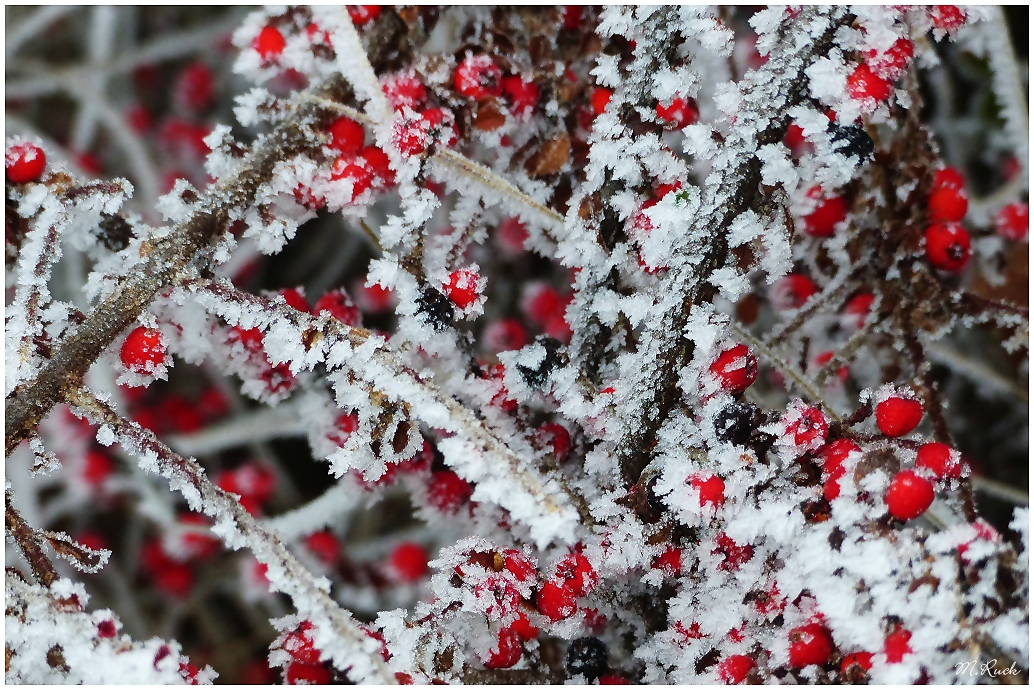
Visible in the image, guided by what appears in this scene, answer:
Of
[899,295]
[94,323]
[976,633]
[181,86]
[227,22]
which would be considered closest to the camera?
[976,633]

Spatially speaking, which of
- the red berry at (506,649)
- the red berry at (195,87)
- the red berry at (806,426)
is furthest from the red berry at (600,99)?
the red berry at (195,87)

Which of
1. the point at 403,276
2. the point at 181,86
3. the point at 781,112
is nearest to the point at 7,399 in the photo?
the point at 403,276

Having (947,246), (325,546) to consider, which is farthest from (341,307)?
(325,546)

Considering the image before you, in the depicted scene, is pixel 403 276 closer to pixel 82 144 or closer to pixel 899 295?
pixel 899 295

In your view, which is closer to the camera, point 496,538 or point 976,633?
point 976,633

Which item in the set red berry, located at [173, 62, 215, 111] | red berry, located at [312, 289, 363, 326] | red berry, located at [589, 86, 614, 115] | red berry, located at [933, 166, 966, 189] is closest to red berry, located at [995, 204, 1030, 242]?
red berry, located at [933, 166, 966, 189]

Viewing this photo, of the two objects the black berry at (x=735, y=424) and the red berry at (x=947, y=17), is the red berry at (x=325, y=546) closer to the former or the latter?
the black berry at (x=735, y=424)

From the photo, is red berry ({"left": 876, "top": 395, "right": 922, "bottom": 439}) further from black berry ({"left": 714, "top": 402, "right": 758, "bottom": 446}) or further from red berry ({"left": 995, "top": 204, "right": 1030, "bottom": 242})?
red berry ({"left": 995, "top": 204, "right": 1030, "bottom": 242})

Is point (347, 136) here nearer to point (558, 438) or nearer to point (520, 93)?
point (520, 93)
